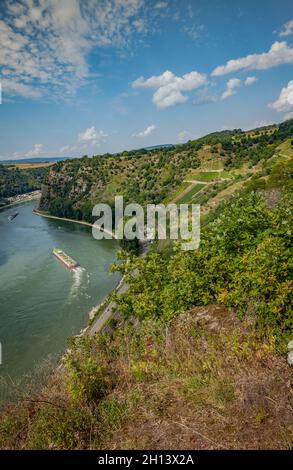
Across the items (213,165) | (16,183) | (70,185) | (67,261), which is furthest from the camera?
(16,183)

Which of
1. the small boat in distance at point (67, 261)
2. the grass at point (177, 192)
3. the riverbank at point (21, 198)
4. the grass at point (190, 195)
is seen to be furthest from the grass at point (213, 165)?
the riverbank at point (21, 198)

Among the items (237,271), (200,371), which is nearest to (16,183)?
(237,271)

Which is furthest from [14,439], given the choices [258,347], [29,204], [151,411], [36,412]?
[29,204]

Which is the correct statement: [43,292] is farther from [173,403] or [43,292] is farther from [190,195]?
[190,195]

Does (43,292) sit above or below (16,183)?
below

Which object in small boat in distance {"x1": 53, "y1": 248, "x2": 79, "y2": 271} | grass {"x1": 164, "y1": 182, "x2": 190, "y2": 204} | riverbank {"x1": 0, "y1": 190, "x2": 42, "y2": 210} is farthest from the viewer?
riverbank {"x1": 0, "y1": 190, "x2": 42, "y2": 210}

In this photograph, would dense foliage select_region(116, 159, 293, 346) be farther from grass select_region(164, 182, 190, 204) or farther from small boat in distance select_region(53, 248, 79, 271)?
grass select_region(164, 182, 190, 204)

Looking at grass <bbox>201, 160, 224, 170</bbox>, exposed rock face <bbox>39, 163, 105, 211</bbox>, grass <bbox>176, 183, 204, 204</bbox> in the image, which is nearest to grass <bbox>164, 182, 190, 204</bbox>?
grass <bbox>176, 183, 204, 204</bbox>
